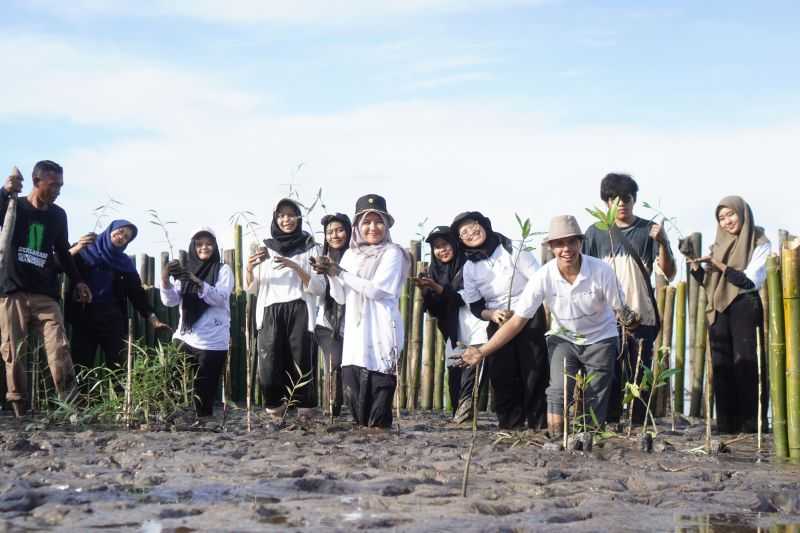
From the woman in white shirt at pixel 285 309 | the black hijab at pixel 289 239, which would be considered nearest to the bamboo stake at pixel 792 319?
the woman in white shirt at pixel 285 309

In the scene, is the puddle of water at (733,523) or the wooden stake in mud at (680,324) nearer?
the puddle of water at (733,523)

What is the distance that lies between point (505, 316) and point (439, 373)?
2.71m

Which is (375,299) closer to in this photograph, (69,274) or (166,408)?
(166,408)

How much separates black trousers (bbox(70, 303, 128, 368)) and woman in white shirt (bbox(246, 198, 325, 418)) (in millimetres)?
1352

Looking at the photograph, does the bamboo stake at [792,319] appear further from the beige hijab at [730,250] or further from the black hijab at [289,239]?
the black hijab at [289,239]

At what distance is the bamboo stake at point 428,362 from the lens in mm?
9828

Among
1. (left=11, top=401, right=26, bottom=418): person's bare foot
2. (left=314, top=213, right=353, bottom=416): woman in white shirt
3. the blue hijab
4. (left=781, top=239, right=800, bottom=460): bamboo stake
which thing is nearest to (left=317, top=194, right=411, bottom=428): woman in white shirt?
(left=314, top=213, right=353, bottom=416): woman in white shirt

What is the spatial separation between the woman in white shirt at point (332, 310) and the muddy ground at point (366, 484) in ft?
3.74

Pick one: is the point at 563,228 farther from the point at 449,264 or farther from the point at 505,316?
the point at 449,264

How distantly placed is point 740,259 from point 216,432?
11.2 ft

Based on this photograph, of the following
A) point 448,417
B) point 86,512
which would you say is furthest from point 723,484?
point 448,417

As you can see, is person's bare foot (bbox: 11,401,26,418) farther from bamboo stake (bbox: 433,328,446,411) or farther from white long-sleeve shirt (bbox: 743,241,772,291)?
white long-sleeve shirt (bbox: 743,241,772,291)

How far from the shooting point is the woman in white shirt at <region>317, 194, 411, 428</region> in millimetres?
7164

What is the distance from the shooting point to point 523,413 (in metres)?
7.60
